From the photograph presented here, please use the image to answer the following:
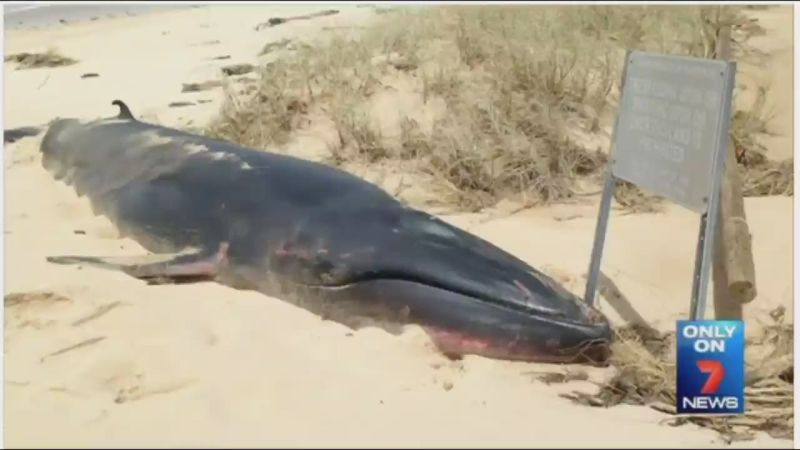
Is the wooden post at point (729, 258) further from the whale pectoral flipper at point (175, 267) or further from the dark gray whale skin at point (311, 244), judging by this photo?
the whale pectoral flipper at point (175, 267)

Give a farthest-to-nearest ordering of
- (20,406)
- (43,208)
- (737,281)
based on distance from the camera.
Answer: (43,208)
(737,281)
(20,406)

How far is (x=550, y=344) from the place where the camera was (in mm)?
3279

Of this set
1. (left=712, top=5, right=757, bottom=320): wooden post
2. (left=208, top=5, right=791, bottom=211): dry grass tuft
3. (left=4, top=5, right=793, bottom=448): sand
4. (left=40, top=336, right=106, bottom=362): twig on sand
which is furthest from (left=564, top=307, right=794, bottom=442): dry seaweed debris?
(left=40, top=336, right=106, bottom=362): twig on sand

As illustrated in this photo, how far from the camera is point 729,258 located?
3531 mm

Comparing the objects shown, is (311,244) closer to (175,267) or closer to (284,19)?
(175,267)

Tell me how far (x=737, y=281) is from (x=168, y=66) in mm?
2349

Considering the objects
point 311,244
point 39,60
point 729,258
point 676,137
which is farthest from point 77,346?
point 729,258

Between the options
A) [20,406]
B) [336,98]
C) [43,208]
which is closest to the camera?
[20,406]

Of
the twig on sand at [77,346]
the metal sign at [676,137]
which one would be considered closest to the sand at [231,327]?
the twig on sand at [77,346]

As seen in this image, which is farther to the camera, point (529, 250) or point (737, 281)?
point (529, 250)

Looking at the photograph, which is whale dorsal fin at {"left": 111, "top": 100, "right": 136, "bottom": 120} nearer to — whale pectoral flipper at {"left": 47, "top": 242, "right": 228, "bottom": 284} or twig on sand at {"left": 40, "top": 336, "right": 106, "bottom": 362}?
whale pectoral flipper at {"left": 47, "top": 242, "right": 228, "bottom": 284}

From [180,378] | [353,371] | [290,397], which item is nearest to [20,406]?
[180,378]

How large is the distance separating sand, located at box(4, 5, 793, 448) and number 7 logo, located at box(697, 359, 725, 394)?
0.73 ft

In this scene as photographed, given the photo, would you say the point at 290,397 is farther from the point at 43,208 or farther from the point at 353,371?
the point at 43,208
